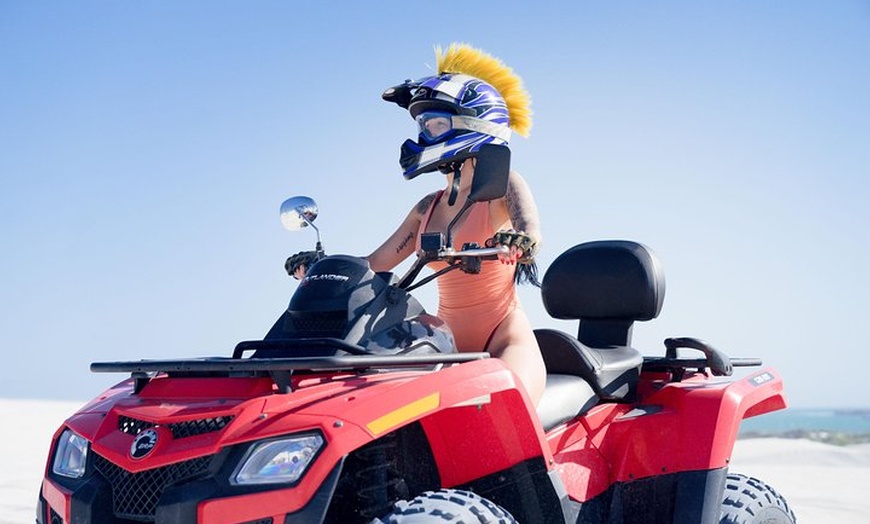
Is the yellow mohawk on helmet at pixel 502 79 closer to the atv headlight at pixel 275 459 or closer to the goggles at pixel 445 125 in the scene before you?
the goggles at pixel 445 125

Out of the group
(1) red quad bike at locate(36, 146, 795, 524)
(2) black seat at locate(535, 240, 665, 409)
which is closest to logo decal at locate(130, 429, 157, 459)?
(1) red quad bike at locate(36, 146, 795, 524)

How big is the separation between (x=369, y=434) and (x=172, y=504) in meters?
0.57

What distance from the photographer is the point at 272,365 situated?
2.73 metres

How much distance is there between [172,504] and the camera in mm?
2592

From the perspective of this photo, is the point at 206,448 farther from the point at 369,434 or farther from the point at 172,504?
the point at 369,434

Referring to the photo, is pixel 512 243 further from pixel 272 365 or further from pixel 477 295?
pixel 272 365

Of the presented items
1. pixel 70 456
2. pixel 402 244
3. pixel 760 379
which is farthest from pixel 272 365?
pixel 760 379

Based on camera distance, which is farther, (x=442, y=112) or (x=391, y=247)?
(x=391, y=247)

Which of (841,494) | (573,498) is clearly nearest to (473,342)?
(573,498)

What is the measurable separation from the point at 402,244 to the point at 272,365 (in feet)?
6.20

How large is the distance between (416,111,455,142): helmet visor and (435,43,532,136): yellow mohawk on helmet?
1.86ft

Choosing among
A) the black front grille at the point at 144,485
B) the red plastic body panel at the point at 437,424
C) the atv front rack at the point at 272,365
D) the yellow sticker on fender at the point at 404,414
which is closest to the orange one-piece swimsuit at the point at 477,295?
the red plastic body panel at the point at 437,424

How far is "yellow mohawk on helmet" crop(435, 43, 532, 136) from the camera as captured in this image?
455cm

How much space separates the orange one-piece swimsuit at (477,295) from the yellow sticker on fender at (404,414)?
1.15 meters
